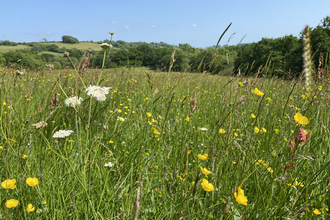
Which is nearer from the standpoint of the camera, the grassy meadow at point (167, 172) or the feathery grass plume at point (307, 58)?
the feathery grass plume at point (307, 58)

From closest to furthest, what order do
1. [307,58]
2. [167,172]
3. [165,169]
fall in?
→ [307,58] → [165,169] → [167,172]

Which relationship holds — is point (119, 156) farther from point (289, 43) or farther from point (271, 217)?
point (289, 43)

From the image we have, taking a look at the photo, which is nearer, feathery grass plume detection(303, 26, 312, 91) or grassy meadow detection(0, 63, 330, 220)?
feathery grass plume detection(303, 26, 312, 91)

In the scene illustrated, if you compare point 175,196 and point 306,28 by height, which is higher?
point 306,28

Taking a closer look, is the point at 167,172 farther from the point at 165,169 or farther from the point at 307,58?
the point at 307,58

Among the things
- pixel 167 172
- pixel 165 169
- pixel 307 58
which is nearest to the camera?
pixel 307 58

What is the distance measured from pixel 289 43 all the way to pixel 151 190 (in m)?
39.9

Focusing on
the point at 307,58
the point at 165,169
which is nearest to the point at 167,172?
the point at 165,169

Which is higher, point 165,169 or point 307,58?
point 307,58

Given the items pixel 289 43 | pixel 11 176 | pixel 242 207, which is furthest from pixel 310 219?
pixel 289 43

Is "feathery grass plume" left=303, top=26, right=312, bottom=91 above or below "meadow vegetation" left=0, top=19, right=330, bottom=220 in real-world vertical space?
above

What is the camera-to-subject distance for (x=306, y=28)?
50 centimetres

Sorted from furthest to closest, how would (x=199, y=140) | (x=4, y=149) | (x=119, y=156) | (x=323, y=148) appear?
(x=199, y=140), (x=323, y=148), (x=119, y=156), (x=4, y=149)

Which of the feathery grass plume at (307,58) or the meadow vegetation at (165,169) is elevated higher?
the feathery grass plume at (307,58)
